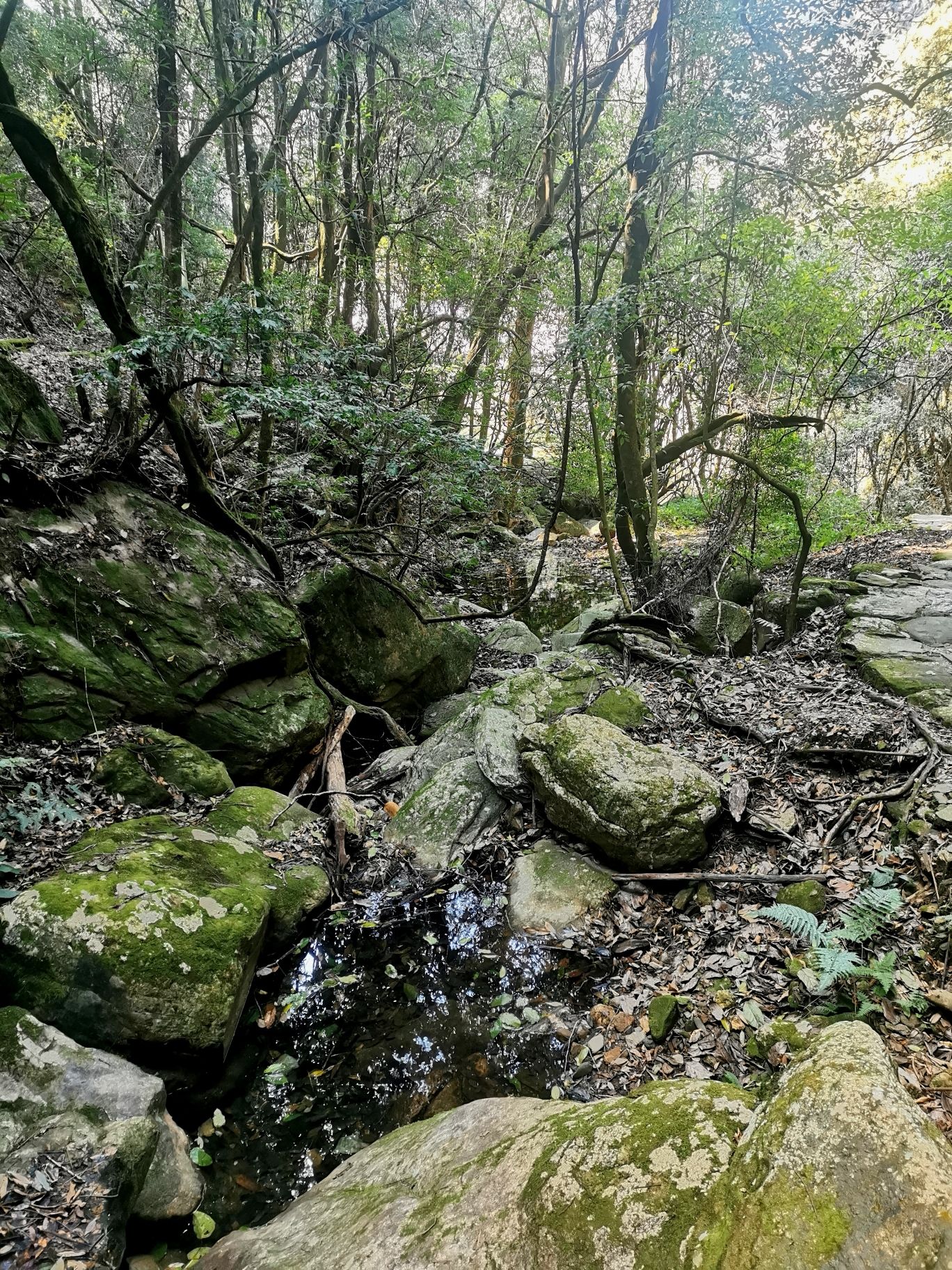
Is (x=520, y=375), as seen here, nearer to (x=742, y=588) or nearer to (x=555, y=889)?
(x=742, y=588)

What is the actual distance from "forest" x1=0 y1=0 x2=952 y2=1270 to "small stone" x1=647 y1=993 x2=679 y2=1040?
A: 4cm

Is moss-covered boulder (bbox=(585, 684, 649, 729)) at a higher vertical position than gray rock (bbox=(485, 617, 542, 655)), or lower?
higher

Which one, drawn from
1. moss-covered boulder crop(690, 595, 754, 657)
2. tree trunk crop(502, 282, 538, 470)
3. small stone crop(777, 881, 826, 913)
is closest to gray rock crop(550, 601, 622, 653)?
moss-covered boulder crop(690, 595, 754, 657)

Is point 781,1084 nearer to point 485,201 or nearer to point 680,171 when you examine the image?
point 680,171

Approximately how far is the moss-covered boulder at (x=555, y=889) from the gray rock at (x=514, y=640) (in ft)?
15.9

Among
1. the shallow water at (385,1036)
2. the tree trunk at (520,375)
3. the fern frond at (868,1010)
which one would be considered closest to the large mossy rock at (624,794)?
the shallow water at (385,1036)

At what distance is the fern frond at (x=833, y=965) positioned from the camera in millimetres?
2973

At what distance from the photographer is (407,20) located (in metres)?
8.91

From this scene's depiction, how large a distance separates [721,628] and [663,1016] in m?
5.45

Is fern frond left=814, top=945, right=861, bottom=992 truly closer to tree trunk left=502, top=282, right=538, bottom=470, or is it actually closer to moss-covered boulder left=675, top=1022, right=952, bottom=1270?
moss-covered boulder left=675, top=1022, right=952, bottom=1270

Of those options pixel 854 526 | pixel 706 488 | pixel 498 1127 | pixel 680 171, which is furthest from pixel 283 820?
pixel 854 526

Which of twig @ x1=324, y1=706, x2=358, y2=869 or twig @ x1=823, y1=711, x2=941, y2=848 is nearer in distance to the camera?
twig @ x1=823, y1=711, x2=941, y2=848

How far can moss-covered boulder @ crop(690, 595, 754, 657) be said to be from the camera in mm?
7762

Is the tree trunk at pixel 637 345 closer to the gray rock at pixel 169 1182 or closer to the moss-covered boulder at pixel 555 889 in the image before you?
the moss-covered boulder at pixel 555 889
